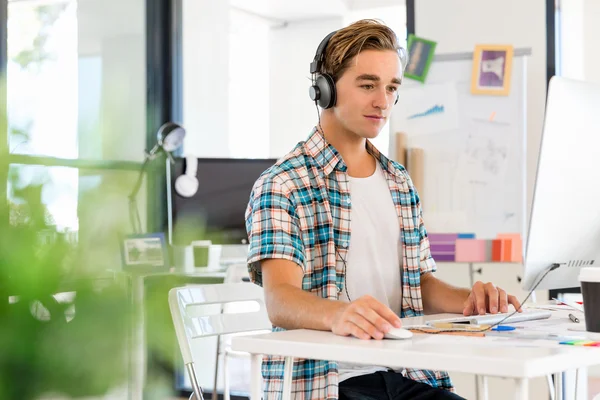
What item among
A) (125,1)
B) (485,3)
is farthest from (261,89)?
(485,3)

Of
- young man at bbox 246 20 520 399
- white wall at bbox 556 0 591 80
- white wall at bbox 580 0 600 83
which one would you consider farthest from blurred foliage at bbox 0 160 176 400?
white wall at bbox 580 0 600 83

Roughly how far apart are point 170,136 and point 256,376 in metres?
2.89

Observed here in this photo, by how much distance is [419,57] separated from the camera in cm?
358

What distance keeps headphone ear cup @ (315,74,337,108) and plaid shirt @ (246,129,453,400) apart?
2.8 inches

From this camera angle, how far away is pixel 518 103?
3.40 meters

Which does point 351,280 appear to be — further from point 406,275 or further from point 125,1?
point 125,1

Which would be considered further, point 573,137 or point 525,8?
point 525,8

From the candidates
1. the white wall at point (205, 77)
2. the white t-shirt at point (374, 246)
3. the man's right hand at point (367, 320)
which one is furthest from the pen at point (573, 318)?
the white wall at point (205, 77)

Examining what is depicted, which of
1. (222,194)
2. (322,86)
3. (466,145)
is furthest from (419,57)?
(322,86)

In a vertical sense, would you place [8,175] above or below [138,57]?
below

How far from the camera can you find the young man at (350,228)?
58.6 inches

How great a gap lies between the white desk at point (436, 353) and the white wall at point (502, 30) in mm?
2458

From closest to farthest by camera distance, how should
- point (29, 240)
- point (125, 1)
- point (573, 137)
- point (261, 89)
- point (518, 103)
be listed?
point (29, 240)
point (573, 137)
point (518, 103)
point (125, 1)
point (261, 89)

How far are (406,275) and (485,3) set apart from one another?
7.36 ft
